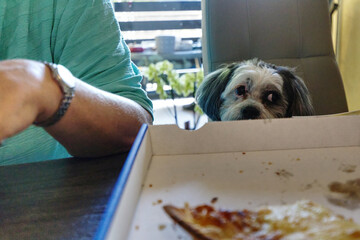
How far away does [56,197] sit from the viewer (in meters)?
0.50

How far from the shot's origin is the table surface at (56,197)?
43cm

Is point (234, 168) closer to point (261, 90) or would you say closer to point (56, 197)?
point (56, 197)

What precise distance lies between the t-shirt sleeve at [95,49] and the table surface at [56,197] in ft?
0.62

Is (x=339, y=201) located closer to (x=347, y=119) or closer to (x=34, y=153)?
(x=347, y=119)

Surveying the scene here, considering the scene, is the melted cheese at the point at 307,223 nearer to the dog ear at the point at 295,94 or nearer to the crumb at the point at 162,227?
the crumb at the point at 162,227

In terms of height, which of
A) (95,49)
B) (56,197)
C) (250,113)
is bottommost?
(250,113)

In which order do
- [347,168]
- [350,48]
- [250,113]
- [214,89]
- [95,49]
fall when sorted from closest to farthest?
1. [347,168]
2. [95,49]
3. [250,113]
4. [214,89]
5. [350,48]

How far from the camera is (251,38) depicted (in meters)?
1.34

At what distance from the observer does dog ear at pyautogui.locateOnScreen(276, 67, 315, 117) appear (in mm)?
1229

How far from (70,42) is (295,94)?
2.97 feet

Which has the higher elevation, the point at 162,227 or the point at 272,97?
the point at 162,227

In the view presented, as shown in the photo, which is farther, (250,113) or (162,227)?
(250,113)

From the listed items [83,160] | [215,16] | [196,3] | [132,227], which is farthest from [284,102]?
[196,3]

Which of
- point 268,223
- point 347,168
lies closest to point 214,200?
point 268,223
